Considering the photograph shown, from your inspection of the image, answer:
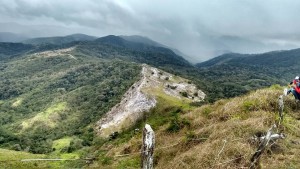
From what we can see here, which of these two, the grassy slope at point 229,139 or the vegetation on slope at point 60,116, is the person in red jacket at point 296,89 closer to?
the grassy slope at point 229,139

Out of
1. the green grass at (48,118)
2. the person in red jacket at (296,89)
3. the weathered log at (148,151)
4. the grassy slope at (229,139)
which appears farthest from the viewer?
the green grass at (48,118)

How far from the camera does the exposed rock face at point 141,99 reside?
352ft

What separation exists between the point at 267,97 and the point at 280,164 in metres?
10.4

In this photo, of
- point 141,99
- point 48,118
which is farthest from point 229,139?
point 48,118

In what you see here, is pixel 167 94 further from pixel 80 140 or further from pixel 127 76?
pixel 127 76

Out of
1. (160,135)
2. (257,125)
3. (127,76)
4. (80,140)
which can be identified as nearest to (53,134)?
(80,140)

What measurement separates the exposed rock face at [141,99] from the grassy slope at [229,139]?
240 feet

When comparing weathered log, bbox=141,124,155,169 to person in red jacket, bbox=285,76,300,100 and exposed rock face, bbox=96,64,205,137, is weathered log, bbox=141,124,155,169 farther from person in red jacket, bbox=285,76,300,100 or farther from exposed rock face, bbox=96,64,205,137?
exposed rock face, bbox=96,64,205,137

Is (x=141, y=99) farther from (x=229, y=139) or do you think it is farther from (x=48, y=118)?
(x=229, y=139)

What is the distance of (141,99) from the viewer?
111 meters

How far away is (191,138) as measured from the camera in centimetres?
2475

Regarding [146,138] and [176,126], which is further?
[176,126]

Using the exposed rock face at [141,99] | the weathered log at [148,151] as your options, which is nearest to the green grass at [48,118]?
the exposed rock face at [141,99]

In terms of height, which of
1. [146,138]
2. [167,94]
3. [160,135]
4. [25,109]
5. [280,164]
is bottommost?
[25,109]
